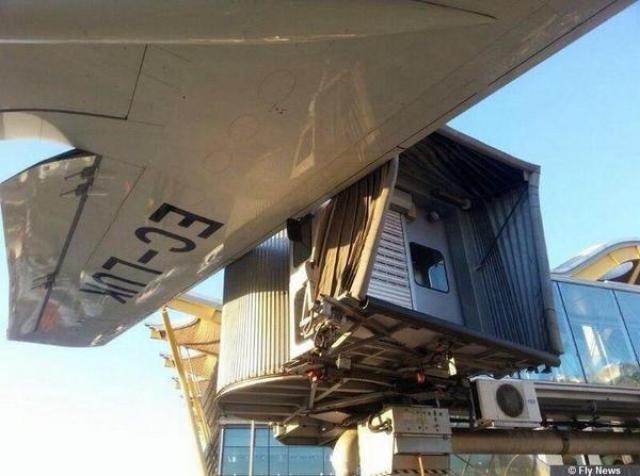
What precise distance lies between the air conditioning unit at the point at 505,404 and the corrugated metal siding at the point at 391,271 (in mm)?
2501

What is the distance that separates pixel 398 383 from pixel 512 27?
606cm

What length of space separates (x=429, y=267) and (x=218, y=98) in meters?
5.55

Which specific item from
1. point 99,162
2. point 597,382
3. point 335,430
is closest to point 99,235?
point 99,162

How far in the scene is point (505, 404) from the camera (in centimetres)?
851

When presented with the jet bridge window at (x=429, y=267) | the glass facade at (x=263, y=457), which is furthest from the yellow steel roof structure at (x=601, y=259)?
the glass facade at (x=263, y=457)

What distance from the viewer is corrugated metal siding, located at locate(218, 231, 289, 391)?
723 centimetres

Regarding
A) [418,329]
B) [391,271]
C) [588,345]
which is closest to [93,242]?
[391,271]

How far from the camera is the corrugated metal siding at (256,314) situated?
23.7 feet

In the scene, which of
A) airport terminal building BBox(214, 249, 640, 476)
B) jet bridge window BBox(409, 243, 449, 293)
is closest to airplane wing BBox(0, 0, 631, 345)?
jet bridge window BBox(409, 243, 449, 293)

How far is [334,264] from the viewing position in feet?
20.4

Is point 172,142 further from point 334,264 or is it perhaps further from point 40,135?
point 334,264

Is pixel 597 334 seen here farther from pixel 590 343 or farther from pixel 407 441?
pixel 407 441

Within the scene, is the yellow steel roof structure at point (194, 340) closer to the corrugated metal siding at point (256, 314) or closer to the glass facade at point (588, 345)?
the glass facade at point (588, 345)

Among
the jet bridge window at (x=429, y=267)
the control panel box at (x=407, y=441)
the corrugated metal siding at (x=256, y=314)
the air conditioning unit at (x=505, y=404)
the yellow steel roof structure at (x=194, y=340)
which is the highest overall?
the yellow steel roof structure at (x=194, y=340)
